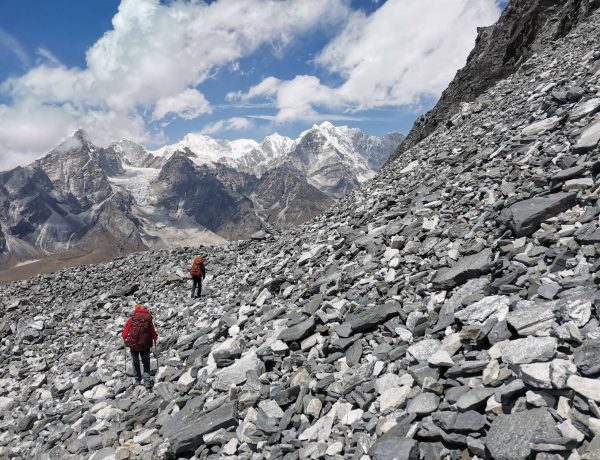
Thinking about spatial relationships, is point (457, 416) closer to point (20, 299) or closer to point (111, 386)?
point (111, 386)

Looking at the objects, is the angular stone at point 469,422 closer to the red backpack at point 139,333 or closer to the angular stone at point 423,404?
the angular stone at point 423,404

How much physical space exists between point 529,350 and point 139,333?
11880 millimetres

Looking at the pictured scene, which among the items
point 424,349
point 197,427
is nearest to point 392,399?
point 424,349

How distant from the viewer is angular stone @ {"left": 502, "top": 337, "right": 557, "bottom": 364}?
19.0ft

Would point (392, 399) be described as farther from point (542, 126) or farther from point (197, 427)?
point (542, 126)

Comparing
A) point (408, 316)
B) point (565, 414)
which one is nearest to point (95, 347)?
point (408, 316)

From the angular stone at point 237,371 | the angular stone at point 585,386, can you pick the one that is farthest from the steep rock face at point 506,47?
the angular stone at point 585,386

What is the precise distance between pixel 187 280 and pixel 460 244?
2108 cm

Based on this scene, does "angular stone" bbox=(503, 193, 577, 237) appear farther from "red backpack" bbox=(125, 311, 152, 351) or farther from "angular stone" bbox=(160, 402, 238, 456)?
"red backpack" bbox=(125, 311, 152, 351)

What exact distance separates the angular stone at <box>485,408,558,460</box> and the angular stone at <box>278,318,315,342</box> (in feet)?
19.0

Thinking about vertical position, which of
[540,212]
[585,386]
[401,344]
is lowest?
[585,386]

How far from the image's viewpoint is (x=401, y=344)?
8.51 metres

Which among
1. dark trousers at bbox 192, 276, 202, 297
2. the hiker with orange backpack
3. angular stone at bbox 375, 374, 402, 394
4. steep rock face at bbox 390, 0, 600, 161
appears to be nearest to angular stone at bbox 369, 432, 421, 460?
A: angular stone at bbox 375, 374, 402, 394

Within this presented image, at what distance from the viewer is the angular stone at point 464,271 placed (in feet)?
30.9
